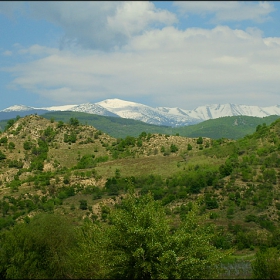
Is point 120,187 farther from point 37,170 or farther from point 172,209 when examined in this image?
point 37,170

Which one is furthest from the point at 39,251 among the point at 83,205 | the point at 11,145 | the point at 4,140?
the point at 4,140

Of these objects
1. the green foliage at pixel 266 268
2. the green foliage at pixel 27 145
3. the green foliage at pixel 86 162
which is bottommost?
the green foliage at pixel 266 268

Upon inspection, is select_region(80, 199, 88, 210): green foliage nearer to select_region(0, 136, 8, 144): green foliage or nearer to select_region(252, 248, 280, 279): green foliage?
select_region(0, 136, 8, 144): green foliage

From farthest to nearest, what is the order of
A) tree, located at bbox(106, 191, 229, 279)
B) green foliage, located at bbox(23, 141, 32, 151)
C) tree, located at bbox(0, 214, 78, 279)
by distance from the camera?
1. green foliage, located at bbox(23, 141, 32, 151)
2. tree, located at bbox(0, 214, 78, 279)
3. tree, located at bbox(106, 191, 229, 279)

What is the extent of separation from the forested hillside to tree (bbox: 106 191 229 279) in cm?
7

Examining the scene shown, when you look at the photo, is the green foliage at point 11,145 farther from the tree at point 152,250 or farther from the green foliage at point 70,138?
the tree at point 152,250

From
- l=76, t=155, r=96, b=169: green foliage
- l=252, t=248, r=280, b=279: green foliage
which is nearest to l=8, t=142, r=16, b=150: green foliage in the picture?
l=76, t=155, r=96, b=169: green foliage

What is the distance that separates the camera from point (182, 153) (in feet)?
394

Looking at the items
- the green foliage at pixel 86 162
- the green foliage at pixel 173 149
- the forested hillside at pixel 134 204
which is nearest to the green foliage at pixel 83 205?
the forested hillside at pixel 134 204

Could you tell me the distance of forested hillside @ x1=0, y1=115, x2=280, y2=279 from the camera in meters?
26.3

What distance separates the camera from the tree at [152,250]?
24.9 m

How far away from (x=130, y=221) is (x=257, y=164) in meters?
72.0

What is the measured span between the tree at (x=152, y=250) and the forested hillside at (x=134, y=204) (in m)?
0.07

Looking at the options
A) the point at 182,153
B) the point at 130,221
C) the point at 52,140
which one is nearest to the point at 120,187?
the point at 182,153
